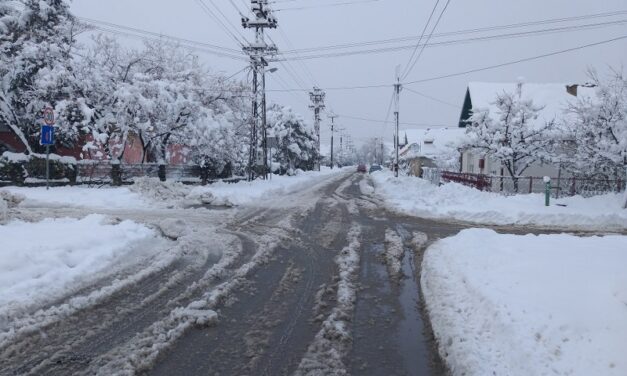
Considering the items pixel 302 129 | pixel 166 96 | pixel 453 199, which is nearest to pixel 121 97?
pixel 166 96

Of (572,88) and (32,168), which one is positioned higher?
(572,88)

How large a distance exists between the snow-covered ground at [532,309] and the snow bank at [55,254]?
5.08 meters

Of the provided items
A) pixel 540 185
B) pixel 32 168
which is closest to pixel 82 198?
pixel 32 168

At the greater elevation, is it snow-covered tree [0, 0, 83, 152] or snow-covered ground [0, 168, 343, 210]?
snow-covered tree [0, 0, 83, 152]

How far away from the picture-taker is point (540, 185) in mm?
23594

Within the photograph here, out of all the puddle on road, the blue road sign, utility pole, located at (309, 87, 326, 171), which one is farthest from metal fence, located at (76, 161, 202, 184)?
utility pole, located at (309, 87, 326, 171)

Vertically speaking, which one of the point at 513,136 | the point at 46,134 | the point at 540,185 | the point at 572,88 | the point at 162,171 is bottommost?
the point at 540,185

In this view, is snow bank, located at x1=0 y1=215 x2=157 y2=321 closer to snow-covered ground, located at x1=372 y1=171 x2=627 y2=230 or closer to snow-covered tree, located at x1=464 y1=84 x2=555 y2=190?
snow-covered ground, located at x1=372 y1=171 x2=627 y2=230

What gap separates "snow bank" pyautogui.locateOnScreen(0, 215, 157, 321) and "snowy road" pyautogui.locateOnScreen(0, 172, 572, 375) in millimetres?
390

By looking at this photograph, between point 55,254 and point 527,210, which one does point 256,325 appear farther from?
point 527,210

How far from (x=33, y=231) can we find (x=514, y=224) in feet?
45.0

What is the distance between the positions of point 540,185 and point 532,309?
812 inches

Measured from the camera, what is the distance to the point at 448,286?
6.84 meters

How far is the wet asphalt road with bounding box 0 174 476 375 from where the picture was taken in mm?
4418
